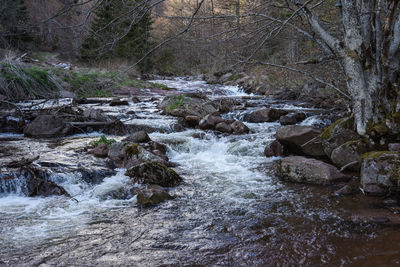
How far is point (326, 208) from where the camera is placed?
4102 millimetres

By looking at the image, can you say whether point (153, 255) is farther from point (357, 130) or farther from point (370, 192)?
point (357, 130)

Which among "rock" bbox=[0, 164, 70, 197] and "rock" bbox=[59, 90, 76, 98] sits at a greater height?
"rock" bbox=[59, 90, 76, 98]

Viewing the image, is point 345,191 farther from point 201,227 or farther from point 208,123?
point 208,123

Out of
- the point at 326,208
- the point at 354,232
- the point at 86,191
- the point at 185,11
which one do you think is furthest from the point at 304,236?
the point at 86,191

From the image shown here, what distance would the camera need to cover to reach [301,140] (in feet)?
22.4

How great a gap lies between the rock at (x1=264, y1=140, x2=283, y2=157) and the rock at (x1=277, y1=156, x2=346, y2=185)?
4.91 ft

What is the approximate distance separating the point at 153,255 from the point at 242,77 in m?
21.5

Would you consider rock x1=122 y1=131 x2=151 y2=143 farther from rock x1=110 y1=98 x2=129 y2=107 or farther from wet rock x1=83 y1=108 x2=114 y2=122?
rock x1=110 y1=98 x2=129 y2=107

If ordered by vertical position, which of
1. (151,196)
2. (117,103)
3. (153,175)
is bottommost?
(151,196)

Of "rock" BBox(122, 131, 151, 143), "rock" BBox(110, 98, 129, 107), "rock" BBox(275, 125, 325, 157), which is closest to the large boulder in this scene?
"rock" BBox(122, 131, 151, 143)

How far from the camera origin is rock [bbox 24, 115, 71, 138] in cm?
868

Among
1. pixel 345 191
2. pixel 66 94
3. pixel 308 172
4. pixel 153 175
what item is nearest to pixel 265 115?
pixel 308 172

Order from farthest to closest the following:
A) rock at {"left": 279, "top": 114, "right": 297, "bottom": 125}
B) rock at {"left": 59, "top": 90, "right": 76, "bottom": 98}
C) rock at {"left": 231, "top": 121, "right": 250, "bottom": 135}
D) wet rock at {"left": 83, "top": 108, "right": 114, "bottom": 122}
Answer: rock at {"left": 59, "top": 90, "right": 76, "bottom": 98}, rock at {"left": 279, "top": 114, "right": 297, "bottom": 125}, wet rock at {"left": 83, "top": 108, "right": 114, "bottom": 122}, rock at {"left": 231, "top": 121, "right": 250, "bottom": 135}

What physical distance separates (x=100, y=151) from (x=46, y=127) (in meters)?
3.01
